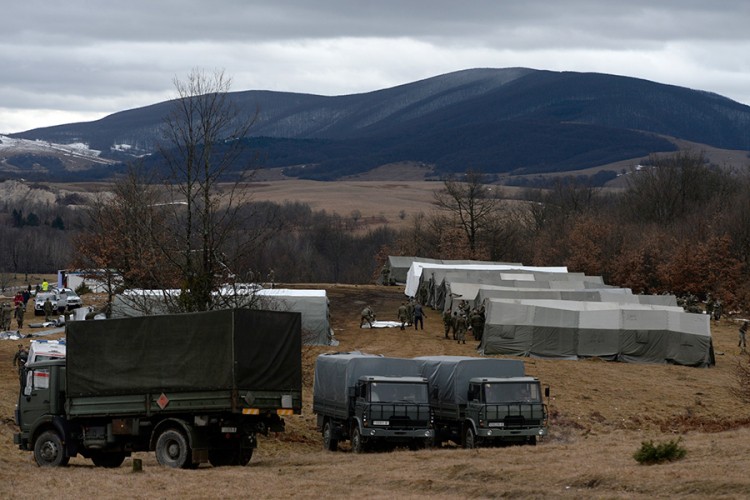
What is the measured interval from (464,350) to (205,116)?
2498 cm

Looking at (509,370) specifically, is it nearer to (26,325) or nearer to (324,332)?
(324,332)

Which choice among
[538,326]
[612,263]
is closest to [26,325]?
[538,326]

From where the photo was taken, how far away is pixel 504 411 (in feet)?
107

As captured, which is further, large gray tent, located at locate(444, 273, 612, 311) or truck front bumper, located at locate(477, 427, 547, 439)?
large gray tent, located at locate(444, 273, 612, 311)

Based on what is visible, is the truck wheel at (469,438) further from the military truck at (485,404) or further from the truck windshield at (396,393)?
the truck windshield at (396,393)

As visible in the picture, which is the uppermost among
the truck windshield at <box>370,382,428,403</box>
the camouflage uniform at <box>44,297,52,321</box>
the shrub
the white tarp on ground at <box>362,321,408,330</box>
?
the shrub

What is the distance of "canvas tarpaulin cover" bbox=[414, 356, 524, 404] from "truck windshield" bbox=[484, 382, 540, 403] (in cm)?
121

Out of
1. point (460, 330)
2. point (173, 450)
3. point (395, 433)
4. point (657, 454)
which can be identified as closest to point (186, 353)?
point (173, 450)

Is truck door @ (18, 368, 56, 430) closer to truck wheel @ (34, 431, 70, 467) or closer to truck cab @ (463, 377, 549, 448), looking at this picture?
truck wheel @ (34, 431, 70, 467)

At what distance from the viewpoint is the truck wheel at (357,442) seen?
105 feet

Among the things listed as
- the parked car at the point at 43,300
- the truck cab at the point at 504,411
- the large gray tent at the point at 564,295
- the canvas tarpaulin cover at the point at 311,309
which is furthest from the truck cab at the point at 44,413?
the parked car at the point at 43,300

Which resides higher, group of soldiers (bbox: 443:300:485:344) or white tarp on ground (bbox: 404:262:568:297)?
white tarp on ground (bbox: 404:262:568:297)

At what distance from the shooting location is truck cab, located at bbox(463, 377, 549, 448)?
106 ft

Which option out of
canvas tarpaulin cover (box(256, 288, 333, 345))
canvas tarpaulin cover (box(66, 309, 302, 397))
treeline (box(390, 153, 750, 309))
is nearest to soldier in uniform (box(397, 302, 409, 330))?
canvas tarpaulin cover (box(256, 288, 333, 345))
